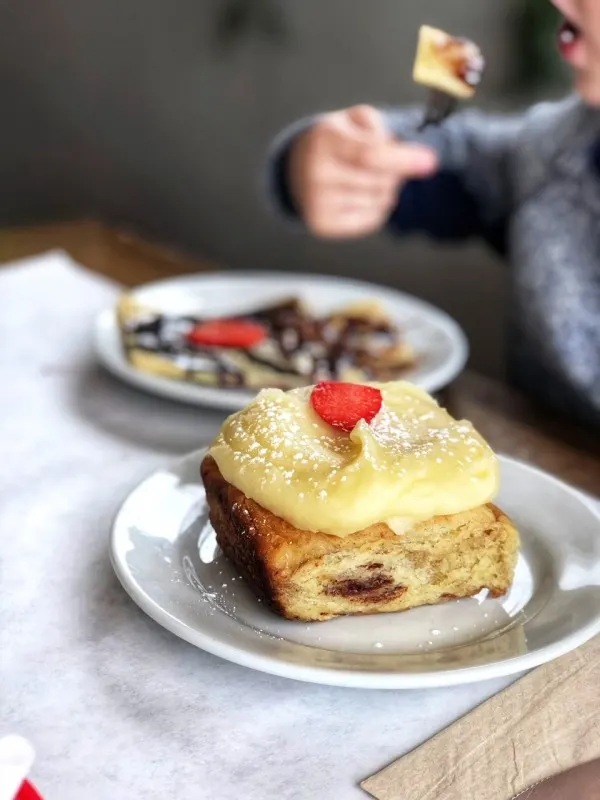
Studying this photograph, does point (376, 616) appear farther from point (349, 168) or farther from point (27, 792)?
point (349, 168)

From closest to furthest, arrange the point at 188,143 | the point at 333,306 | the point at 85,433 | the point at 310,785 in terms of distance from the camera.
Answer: the point at 310,785 → the point at 85,433 → the point at 333,306 → the point at 188,143

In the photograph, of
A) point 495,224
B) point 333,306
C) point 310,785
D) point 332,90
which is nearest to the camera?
point 310,785

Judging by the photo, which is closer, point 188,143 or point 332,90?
point 332,90

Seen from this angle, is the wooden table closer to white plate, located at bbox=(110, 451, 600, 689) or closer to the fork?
white plate, located at bbox=(110, 451, 600, 689)

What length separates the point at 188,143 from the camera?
2502 mm

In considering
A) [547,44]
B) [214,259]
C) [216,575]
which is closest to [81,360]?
[216,575]

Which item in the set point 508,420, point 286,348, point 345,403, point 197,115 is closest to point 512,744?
point 345,403

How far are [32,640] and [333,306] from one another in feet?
2.41

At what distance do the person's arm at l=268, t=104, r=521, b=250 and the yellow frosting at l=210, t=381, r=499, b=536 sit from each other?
61cm

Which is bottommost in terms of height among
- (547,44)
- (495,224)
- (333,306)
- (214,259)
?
(214,259)

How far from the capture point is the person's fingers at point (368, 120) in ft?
3.46

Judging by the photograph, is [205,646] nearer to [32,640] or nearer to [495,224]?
[32,640]

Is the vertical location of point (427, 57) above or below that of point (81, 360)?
above

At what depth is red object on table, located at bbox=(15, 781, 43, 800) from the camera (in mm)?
459
